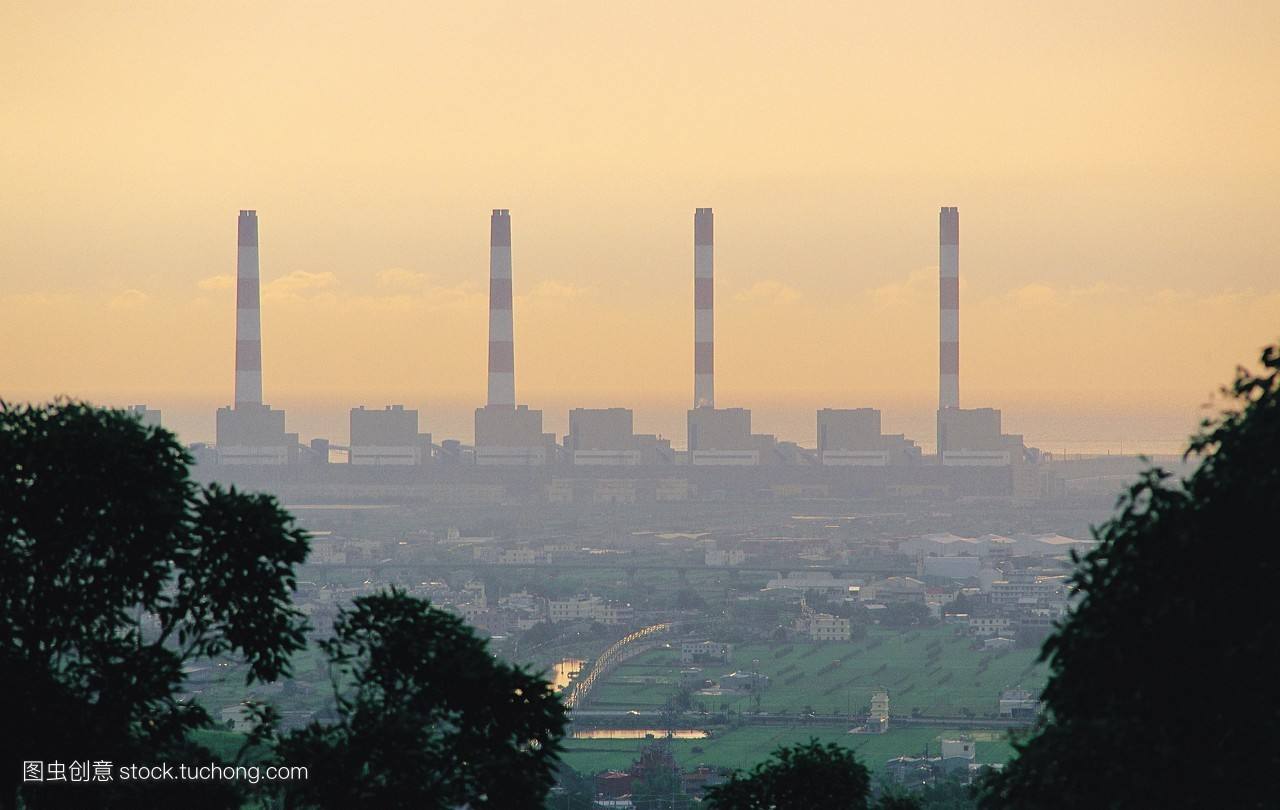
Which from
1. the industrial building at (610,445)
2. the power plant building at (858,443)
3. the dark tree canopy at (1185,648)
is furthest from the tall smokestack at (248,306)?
the dark tree canopy at (1185,648)

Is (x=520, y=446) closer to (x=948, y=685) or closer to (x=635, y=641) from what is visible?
(x=635, y=641)

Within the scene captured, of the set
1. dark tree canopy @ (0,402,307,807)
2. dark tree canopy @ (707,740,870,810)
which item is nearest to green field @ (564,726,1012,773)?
dark tree canopy @ (707,740,870,810)

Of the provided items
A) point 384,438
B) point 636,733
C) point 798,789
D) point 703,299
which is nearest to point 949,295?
point 703,299

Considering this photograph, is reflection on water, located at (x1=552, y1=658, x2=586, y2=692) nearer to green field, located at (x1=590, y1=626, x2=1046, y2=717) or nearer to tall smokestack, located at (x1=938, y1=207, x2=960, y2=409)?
green field, located at (x1=590, y1=626, x2=1046, y2=717)

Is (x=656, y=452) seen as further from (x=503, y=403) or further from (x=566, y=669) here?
(x=566, y=669)

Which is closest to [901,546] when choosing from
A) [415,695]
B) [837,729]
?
[837,729]
